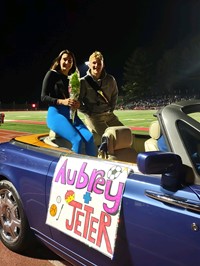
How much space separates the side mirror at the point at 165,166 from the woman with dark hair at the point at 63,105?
5.36 ft

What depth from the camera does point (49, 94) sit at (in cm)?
391

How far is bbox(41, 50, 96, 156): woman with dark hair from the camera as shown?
11.9 ft

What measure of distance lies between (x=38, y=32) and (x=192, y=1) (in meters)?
29.8

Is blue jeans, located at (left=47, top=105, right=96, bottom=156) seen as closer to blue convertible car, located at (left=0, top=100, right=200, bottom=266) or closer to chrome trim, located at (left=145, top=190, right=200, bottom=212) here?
blue convertible car, located at (left=0, top=100, right=200, bottom=266)

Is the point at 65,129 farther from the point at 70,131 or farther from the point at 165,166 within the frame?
the point at 165,166

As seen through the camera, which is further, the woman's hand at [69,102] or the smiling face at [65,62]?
the smiling face at [65,62]

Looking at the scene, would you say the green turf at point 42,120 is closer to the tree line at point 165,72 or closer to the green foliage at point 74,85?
the green foliage at point 74,85

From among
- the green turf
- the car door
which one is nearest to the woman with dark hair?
the car door

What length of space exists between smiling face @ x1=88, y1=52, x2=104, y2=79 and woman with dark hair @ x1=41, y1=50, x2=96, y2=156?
207mm

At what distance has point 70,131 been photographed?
11.9 ft

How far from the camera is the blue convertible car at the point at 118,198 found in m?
1.87

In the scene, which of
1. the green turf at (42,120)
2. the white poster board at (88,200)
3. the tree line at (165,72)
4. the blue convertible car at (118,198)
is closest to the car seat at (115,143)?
the blue convertible car at (118,198)

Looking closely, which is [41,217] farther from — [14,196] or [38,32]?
[38,32]

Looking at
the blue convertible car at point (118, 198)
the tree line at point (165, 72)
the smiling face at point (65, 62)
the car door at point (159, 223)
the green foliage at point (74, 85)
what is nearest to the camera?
the car door at point (159, 223)
